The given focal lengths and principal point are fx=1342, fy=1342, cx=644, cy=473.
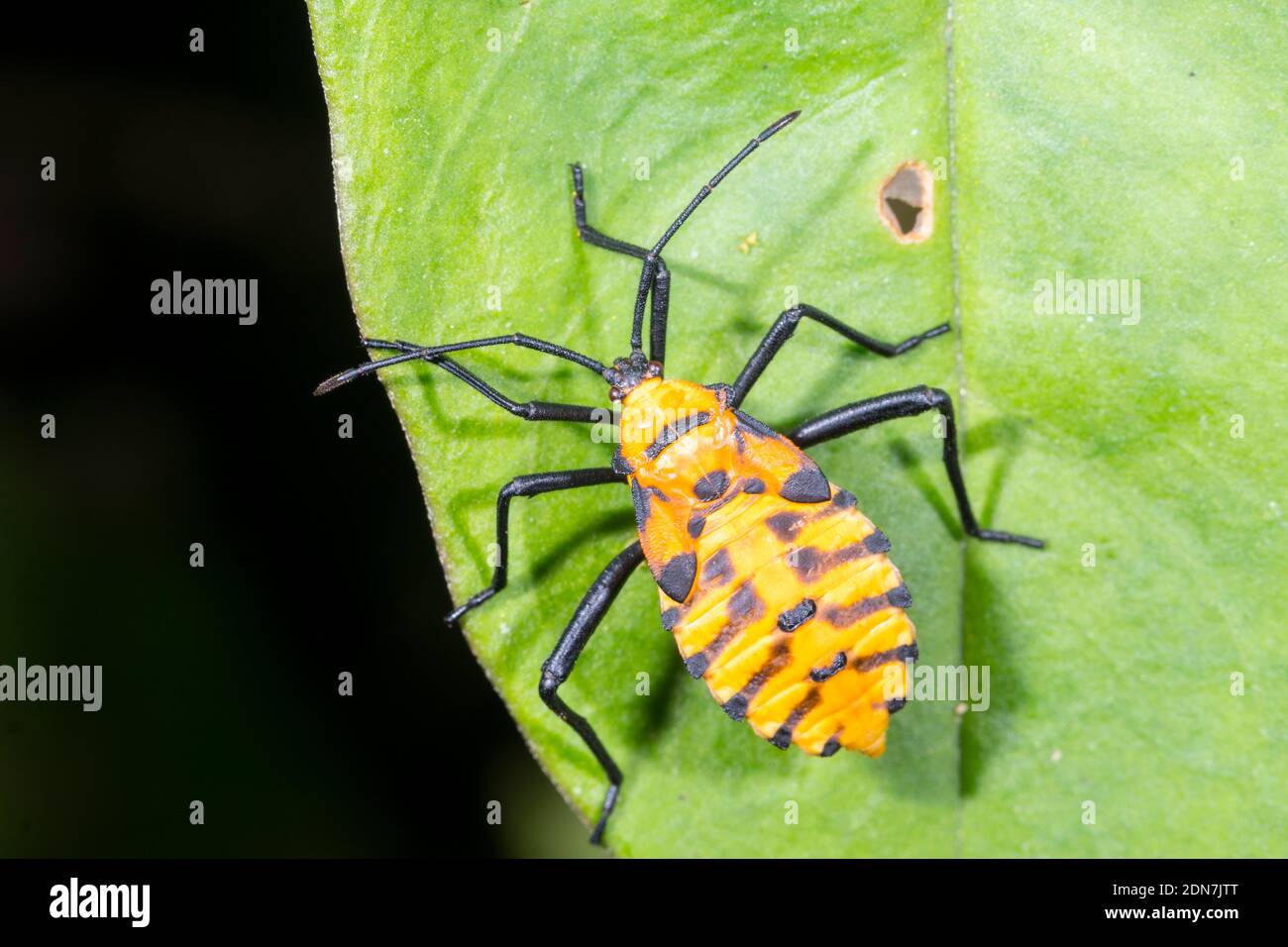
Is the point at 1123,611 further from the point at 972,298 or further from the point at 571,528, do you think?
the point at 571,528

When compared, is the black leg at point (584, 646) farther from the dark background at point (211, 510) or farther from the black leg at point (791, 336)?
the black leg at point (791, 336)

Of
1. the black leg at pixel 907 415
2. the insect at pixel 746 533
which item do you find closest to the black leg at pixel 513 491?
the insect at pixel 746 533

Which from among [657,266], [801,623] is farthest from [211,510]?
[801,623]

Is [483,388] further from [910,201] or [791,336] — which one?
[910,201]

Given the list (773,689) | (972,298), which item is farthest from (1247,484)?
(773,689)

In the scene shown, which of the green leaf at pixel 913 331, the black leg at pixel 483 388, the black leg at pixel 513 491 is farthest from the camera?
the black leg at pixel 513 491

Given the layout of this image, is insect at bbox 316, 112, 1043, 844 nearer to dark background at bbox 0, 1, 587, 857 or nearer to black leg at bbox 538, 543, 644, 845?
black leg at bbox 538, 543, 644, 845

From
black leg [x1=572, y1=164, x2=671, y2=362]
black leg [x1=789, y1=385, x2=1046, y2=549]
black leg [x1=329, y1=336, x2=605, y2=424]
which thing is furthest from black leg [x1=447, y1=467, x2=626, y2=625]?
black leg [x1=789, y1=385, x2=1046, y2=549]
